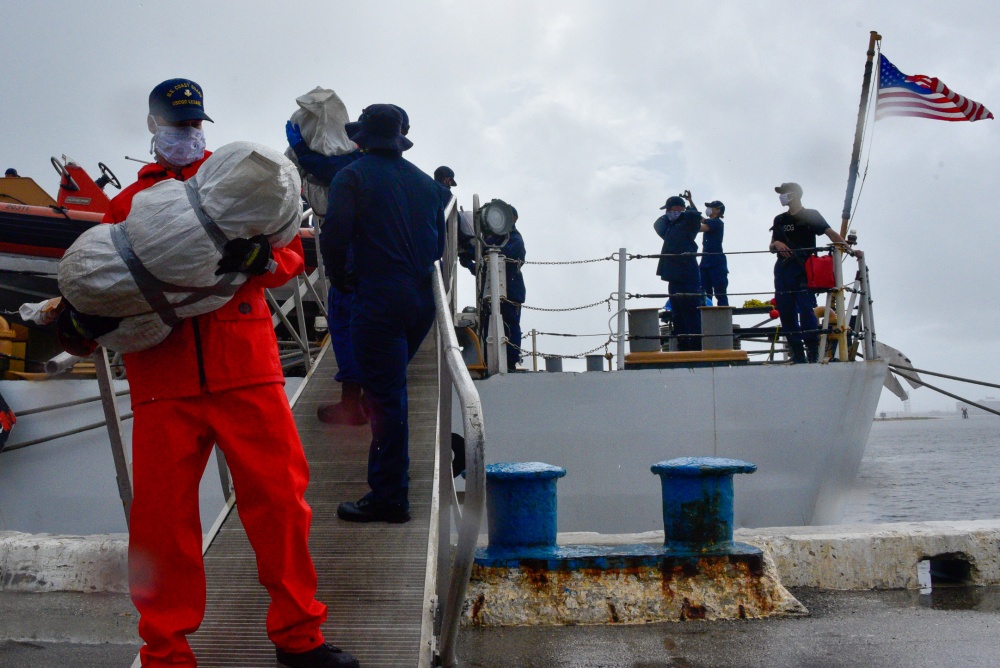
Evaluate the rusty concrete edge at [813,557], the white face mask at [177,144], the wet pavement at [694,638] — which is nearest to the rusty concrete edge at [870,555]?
the rusty concrete edge at [813,557]

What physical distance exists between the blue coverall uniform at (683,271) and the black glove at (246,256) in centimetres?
564

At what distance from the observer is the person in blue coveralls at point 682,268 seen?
7547mm

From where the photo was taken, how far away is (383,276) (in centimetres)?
323

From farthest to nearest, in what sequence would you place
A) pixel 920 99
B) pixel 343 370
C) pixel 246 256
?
pixel 920 99, pixel 343 370, pixel 246 256

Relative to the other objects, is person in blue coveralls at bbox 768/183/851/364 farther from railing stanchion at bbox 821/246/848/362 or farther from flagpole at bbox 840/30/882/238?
flagpole at bbox 840/30/882/238

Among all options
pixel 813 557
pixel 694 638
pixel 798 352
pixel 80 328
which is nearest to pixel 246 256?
pixel 80 328

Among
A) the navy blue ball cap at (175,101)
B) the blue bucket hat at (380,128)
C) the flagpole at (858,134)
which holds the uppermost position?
the flagpole at (858,134)

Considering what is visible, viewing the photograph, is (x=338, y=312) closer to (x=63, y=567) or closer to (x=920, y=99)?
(x=63, y=567)

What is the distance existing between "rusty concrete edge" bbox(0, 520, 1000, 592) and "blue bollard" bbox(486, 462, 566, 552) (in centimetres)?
101

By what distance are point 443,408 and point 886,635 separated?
1910 mm

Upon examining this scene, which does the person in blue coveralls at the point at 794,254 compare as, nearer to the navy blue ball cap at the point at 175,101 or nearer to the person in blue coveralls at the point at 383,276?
the person in blue coveralls at the point at 383,276

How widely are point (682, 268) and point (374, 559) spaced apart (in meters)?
5.20

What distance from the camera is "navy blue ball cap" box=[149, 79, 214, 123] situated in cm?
249

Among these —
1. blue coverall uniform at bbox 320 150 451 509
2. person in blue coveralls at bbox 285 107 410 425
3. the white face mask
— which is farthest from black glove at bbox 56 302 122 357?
person in blue coveralls at bbox 285 107 410 425
